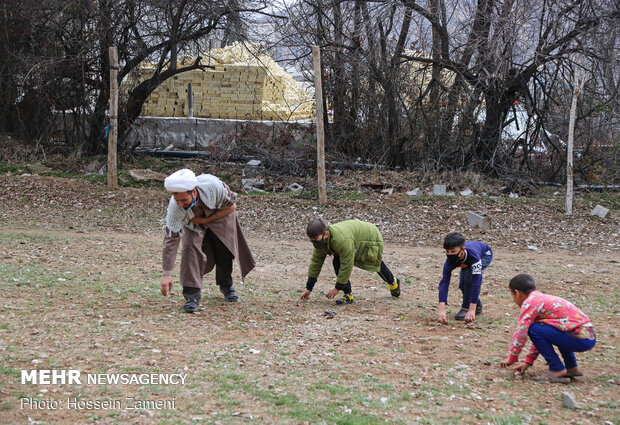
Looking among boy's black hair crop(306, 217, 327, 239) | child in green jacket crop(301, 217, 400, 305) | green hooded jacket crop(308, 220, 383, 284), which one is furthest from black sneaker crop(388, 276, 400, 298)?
boy's black hair crop(306, 217, 327, 239)

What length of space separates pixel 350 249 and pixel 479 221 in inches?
268

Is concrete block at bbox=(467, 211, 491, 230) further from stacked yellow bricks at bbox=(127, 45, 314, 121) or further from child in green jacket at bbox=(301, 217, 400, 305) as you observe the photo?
stacked yellow bricks at bbox=(127, 45, 314, 121)

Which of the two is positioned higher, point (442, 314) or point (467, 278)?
point (467, 278)

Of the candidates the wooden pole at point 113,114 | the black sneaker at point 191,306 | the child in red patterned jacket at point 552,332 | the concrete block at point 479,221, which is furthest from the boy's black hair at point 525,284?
the wooden pole at point 113,114

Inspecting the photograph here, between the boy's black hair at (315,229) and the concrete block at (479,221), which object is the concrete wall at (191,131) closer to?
the concrete block at (479,221)

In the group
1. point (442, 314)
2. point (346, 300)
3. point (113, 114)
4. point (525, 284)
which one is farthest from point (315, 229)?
point (113, 114)

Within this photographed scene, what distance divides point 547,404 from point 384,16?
13.3m

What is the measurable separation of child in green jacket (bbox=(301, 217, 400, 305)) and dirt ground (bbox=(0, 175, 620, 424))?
339 mm

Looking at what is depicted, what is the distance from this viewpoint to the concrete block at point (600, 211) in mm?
13336

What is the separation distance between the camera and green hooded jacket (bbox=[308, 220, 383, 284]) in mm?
6699

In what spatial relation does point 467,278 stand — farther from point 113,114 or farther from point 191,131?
point 191,131

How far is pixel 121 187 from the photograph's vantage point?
15.2m

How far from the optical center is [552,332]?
465cm

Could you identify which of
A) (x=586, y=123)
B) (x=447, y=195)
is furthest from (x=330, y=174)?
(x=586, y=123)
